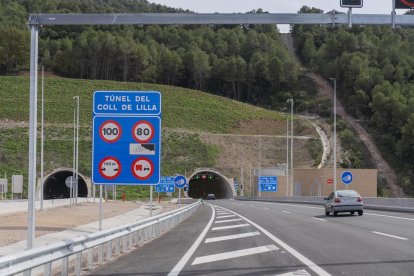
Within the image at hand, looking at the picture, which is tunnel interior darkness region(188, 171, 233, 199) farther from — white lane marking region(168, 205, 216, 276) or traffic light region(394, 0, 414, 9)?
traffic light region(394, 0, 414, 9)

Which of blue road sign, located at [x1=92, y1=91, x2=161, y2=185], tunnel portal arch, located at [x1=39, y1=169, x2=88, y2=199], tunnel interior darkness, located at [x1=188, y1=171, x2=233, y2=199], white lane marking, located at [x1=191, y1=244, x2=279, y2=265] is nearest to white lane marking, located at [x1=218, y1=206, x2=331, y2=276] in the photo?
white lane marking, located at [x1=191, y1=244, x2=279, y2=265]

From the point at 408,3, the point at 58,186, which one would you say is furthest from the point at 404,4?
the point at 58,186

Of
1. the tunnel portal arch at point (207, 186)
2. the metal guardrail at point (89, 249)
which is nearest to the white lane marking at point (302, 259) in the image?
the metal guardrail at point (89, 249)

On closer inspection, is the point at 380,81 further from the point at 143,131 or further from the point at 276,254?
the point at 276,254

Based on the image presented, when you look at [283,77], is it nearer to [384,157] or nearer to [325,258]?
[384,157]

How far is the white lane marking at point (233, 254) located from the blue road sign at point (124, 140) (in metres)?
5.47

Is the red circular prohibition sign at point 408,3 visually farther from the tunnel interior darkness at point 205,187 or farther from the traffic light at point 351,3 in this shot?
Answer: the tunnel interior darkness at point 205,187

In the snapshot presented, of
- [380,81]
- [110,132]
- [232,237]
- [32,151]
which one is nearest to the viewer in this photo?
[32,151]

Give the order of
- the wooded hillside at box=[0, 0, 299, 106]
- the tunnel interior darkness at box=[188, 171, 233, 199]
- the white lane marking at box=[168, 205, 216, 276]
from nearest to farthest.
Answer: the white lane marking at box=[168, 205, 216, 276]
the tunnel interior darkness at box=[188, 171, 233, 199]
the wooded hillside at box=[0, 0, 299, 106]

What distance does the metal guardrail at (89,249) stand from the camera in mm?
8789

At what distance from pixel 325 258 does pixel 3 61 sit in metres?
141

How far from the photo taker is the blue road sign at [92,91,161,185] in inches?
797

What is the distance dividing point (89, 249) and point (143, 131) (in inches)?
310

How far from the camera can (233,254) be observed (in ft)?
49.4
